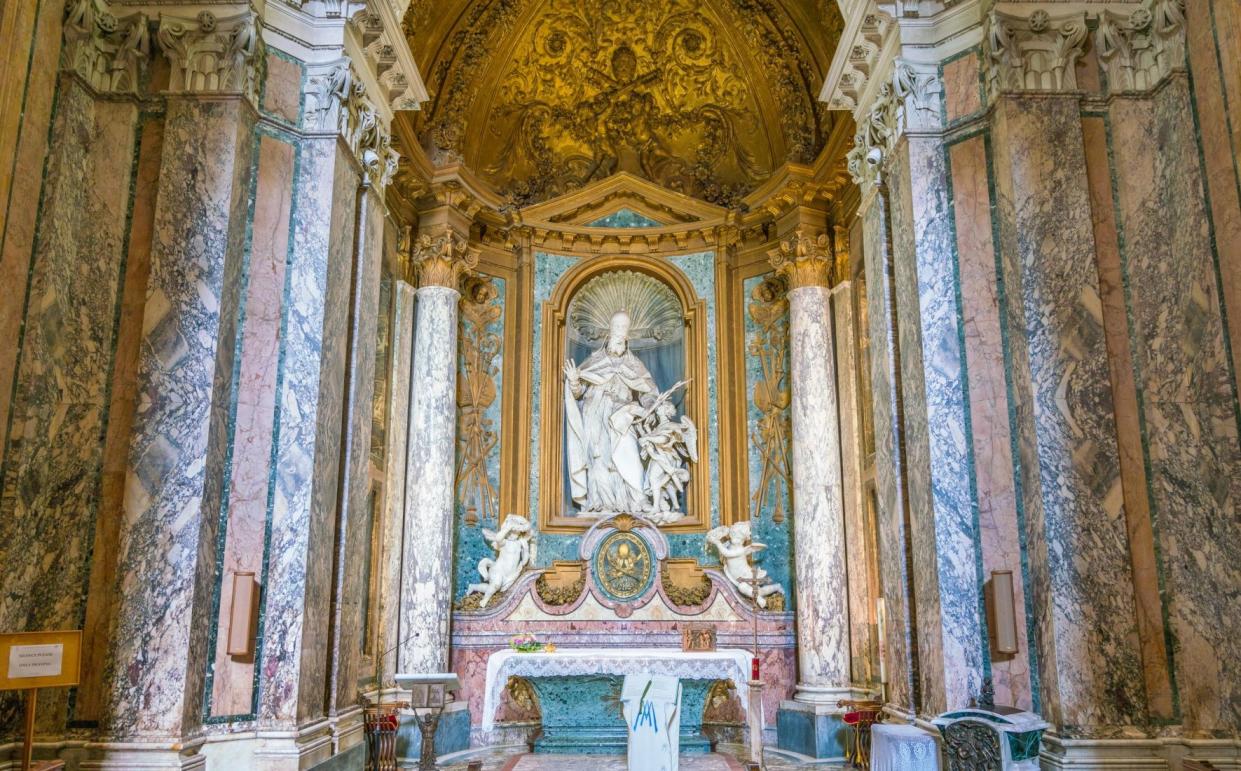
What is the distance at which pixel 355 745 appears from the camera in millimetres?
7891

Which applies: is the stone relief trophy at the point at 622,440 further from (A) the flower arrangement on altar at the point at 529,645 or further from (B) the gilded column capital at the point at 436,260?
(B) the gilded column capital at the point at 436,260

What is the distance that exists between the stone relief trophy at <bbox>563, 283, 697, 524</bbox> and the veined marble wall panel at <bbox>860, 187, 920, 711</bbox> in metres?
4.26

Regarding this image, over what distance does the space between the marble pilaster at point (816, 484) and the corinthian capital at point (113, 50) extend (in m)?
7.33

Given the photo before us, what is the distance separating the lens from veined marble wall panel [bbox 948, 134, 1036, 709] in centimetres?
685

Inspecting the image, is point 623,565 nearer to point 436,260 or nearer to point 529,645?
point 529,645

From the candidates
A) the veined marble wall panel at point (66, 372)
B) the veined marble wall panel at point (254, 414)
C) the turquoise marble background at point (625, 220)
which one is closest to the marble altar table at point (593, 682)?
the veined marble wall panel at point (254, 414)

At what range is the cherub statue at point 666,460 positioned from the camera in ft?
40.9

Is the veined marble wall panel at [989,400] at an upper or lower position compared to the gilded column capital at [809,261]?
lower

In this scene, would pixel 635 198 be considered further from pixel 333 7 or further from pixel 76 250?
pixel 76 250

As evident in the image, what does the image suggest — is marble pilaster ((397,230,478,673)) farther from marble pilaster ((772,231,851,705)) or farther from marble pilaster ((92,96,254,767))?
marble pilaster ((92,96,254,767))

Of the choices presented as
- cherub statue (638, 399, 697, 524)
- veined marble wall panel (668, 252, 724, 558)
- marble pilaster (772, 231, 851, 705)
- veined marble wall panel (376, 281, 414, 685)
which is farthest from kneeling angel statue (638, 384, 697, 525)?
veined marble wall panel (376, 281, 414, 685)

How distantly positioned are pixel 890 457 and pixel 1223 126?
3.28 metres


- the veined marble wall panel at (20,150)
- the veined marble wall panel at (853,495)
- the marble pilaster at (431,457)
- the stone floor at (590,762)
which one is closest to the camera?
the veined marble wall panel at (20,150)

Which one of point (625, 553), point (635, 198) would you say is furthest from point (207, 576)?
point (635, 198)
